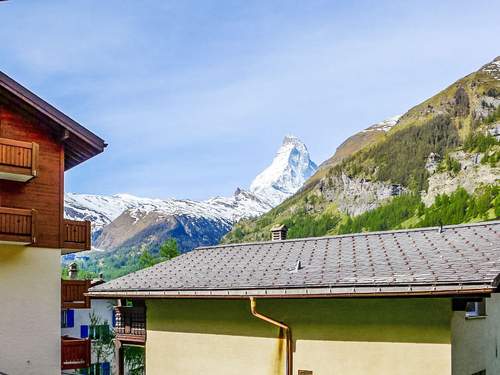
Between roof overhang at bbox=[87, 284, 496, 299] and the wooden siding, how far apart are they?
3.36 meters

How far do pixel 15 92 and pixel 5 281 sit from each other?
440 cm

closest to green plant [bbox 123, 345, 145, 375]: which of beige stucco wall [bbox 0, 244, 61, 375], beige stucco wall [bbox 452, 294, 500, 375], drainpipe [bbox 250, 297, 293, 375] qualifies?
beige stucco wall [bbox 0, 244, 61, 375]

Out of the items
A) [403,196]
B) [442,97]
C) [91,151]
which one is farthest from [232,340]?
[442,97]

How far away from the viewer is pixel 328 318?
1045 centimetres

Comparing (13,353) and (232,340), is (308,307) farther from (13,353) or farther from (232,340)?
(13,353)

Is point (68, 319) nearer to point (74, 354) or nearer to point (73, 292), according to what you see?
point (73, 292)

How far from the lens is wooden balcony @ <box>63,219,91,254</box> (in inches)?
594

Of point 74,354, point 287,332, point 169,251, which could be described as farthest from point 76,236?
point 169,251

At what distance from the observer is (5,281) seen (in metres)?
13.4

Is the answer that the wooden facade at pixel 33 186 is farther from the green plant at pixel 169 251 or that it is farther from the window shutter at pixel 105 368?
the green plant at pixel 169 251

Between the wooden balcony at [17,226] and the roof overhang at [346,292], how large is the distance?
3.09 m

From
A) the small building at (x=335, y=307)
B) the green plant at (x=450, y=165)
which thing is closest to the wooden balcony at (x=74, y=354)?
the small building at (x=335, y=307)

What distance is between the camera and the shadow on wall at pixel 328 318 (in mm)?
9344

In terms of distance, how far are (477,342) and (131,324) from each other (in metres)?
8.10
